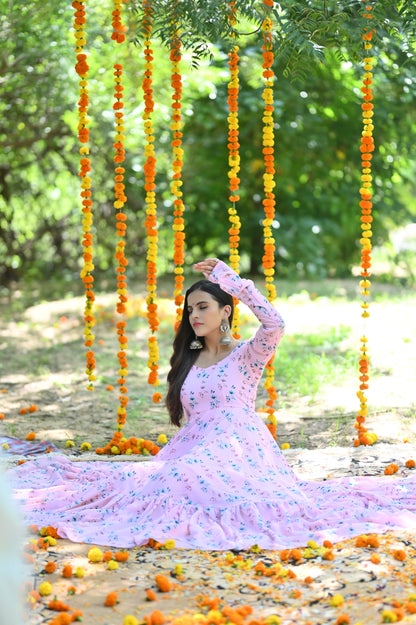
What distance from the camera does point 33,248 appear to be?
12.5 m

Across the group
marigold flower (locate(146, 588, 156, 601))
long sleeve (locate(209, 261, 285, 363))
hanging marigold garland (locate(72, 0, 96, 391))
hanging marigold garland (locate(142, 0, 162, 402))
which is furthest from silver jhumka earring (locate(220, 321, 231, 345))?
marigold flower (locate(146, 588, 156, 601))

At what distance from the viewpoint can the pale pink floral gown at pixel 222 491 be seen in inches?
133

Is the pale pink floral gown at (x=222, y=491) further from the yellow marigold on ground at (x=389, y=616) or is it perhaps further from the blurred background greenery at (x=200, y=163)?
the blurred background greenery at (x=200, y=163)

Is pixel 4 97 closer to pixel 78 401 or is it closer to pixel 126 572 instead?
pixel 78 401

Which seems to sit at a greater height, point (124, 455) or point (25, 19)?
point (25, 19)

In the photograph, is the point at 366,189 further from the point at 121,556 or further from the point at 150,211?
the point at 121,556

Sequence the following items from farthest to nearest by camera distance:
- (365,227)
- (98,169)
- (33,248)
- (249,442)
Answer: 1. (33,248)
2. (98,169)
3. (365,227)
4. (249,442)

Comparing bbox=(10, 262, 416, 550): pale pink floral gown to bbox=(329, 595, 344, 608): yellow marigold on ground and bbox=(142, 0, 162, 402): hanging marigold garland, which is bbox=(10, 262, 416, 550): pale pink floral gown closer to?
bbox=(329, 595, 344, 608): yellow marigold on ground

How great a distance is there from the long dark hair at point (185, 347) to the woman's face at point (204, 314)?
0.03 m

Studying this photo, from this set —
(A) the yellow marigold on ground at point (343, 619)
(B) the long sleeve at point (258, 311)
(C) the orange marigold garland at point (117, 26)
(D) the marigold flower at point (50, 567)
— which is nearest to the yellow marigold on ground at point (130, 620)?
(D) the marigold flower at point (50, 567)

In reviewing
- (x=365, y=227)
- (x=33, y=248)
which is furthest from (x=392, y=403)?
(x=33, y=248)

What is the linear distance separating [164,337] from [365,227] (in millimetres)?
4217

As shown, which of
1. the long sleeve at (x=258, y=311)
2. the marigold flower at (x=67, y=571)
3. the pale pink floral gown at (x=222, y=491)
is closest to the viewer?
the marigold flower at (x=67, y=571)

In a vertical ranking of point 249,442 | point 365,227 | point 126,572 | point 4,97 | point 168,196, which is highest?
point 4,97
